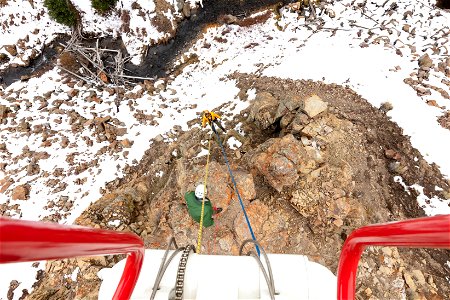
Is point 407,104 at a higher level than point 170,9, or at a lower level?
lower

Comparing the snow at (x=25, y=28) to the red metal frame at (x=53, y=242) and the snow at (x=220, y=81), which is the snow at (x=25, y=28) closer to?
the snow at (x=220, y=81)

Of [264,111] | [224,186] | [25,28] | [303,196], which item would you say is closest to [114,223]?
[224,186]

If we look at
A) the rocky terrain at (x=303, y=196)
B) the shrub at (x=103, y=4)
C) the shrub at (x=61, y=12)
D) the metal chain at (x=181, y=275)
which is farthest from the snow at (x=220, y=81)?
the metal chain at (x=181, y=275)

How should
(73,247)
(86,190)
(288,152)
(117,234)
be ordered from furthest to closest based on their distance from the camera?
1. (86,190)
2. (288,152)
3. (117,234)
4. (73,247)

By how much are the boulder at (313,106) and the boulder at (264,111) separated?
0.81 meters

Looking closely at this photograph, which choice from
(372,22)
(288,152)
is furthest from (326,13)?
(288,152)

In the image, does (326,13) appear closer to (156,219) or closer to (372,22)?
(372,22)

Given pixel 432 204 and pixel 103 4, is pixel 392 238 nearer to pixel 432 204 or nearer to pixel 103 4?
pixel 432 204

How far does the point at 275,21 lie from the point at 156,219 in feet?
27.0

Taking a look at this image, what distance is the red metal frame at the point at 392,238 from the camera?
0.97 metres

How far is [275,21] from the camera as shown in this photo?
32.6ft

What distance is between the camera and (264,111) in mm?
6863

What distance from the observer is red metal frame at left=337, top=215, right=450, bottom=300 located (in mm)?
974

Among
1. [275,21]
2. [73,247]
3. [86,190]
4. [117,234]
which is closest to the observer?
[73,247]
